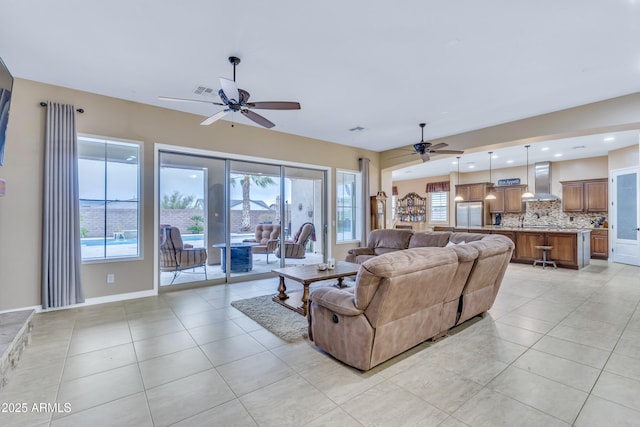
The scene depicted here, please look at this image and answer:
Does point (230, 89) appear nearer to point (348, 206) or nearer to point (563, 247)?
point (348, 206)

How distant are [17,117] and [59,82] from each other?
66 centimetres

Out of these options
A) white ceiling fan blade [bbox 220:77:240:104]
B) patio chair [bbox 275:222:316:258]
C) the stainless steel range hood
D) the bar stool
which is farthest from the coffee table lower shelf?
the stainless steel range hood

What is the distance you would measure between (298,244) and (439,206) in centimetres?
833

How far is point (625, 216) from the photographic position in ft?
24.7

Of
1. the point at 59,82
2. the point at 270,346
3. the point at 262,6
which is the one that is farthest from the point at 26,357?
the point at 262,6

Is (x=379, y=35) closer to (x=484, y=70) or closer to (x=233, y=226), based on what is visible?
(x=484, y=70)

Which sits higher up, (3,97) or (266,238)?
(3,97)

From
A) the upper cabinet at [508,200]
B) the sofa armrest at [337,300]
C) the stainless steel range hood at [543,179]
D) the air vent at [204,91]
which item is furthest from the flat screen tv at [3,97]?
the upper cabinet at [508,200]

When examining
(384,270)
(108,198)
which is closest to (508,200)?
(384,270)

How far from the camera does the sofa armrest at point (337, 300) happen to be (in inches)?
91.8

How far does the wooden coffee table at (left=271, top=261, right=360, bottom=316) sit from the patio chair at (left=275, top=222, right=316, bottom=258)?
1.85 m

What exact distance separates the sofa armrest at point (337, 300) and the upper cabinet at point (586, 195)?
9983 mm

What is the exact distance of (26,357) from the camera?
2.63 metres

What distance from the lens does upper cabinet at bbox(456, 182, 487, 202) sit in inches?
421
